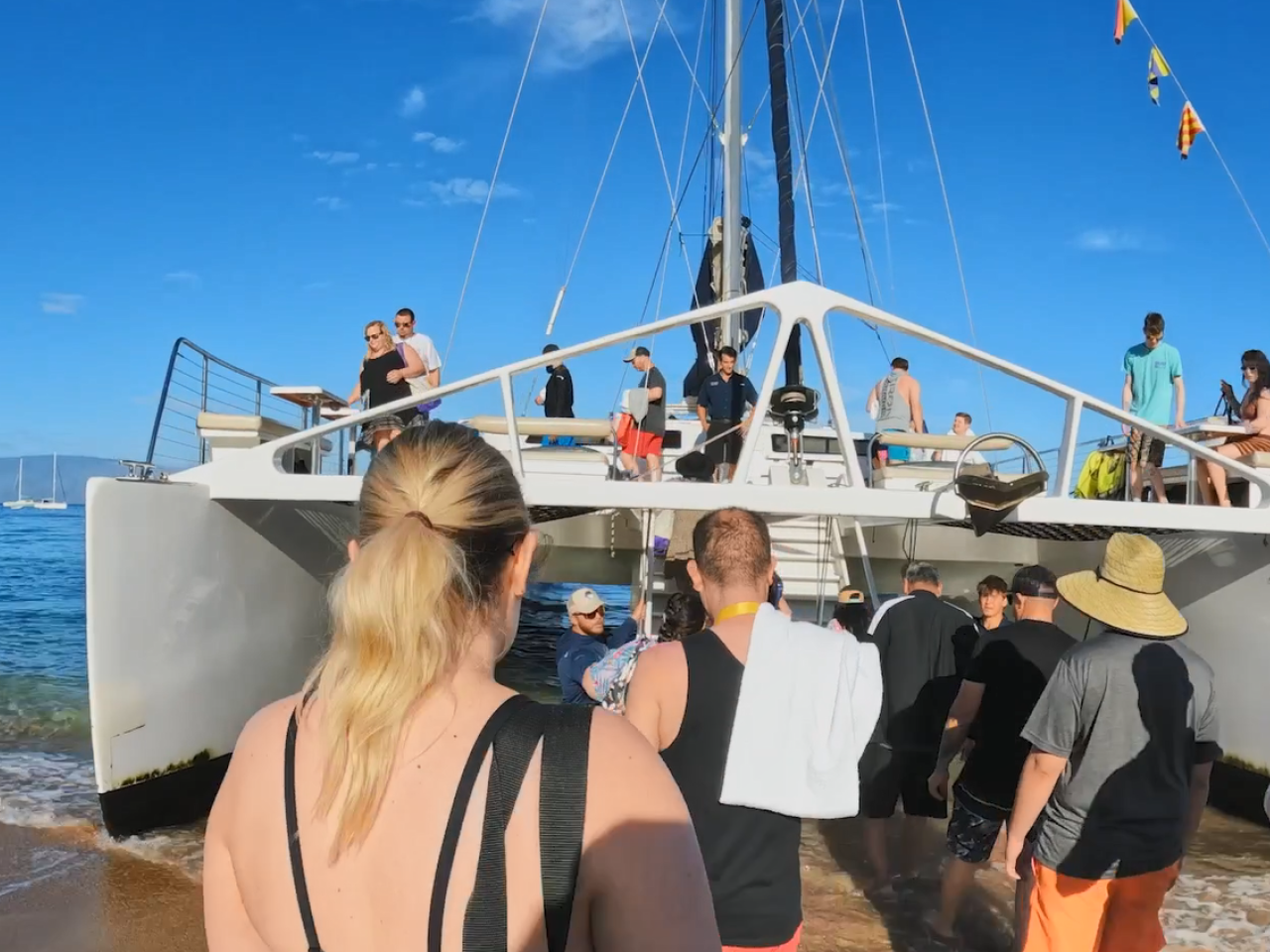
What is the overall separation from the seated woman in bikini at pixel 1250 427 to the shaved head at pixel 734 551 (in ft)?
15.8

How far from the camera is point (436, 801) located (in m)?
0.92

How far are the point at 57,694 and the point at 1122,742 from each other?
36.2ft

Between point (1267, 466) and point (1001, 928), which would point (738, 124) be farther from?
point (1001, 928)

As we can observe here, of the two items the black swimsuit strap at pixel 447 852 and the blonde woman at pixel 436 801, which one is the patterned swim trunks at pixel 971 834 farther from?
the black swimsuit strap at pixel 447 852

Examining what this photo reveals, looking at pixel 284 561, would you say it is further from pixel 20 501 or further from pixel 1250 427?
pixel 20 501

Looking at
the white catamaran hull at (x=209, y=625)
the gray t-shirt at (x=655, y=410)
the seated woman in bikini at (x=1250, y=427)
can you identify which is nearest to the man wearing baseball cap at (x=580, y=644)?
the white catamaran hull at (x=209, y=625)

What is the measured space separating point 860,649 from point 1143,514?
3.74 m

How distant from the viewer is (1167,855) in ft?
8.52

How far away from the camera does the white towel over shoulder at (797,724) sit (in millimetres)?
1957

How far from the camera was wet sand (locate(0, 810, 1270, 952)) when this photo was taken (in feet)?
13.7

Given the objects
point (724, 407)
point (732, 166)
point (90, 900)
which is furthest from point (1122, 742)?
point (732, 166)

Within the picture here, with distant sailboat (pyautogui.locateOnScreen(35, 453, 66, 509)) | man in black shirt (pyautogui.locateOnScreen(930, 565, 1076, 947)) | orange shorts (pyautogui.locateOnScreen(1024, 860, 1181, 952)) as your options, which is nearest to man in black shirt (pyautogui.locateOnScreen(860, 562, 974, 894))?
man in black shirt (pyautogui.locateOnScreen(930, 565, 1076, 947))

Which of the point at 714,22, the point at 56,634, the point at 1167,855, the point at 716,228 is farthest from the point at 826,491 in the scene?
the point at 56,634

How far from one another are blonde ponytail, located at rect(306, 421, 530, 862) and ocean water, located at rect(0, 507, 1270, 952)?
423 centimetres
